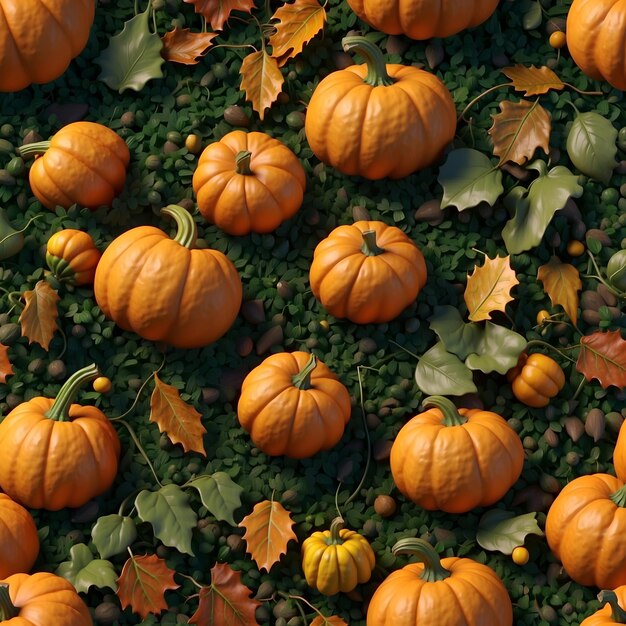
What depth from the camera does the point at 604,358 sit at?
4355 millimetres

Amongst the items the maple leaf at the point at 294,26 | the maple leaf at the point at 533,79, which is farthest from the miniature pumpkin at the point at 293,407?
the maple leaf at the point at 533,79

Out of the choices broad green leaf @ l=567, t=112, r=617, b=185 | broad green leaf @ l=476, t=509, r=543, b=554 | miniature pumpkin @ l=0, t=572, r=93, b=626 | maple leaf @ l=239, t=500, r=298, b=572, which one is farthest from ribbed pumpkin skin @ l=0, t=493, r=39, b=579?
broad green leaf @ l=567, t=112, r=617, b=185

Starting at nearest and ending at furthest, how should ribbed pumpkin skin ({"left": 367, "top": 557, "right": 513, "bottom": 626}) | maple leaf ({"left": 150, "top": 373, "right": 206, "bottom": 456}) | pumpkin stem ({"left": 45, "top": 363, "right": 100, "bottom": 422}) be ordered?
1. ribbed pumpkin skin ({"left": 367, "top": 557, "right": 513, "bottom": 626})
2. pumpkin stem ({"left": 45, "top": 363, "right": 100, "bottom": 422})
3. maple leaf ({"left": 150, "top": 373, "right": 206, "bottom": 456})

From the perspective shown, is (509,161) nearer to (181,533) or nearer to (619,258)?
(619,258)

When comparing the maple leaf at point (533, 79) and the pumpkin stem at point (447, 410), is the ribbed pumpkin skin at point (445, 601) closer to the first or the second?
the pumpkin stem at point (447, 410)

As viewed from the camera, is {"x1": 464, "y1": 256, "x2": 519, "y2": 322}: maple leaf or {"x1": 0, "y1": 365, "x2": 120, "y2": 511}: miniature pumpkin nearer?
{"x1": 0, "y1": 365, "x2": 120, "y2": 511}: miniature pumpkin

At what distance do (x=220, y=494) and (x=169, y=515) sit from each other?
0.17 metres

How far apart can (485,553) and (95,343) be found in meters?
1.44

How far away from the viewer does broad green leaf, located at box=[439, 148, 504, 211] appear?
4.49 meters

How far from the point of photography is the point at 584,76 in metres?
4.70

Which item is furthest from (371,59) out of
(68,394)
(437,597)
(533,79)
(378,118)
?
(437,597)

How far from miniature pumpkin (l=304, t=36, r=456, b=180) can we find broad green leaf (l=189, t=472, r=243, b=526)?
3.72 feet

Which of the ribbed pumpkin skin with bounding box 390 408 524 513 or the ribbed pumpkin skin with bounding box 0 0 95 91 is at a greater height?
the ribbed pumpkin skin with bounding box 0 0 95 91

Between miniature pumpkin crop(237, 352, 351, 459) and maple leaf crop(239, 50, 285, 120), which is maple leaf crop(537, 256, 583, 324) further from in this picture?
maple leaf crop(239, 50, 285, 120)
